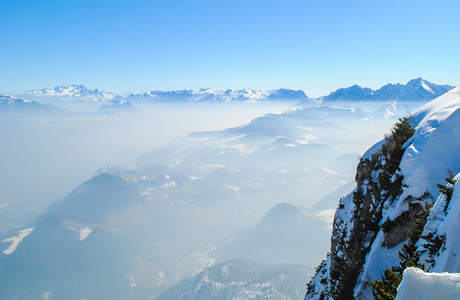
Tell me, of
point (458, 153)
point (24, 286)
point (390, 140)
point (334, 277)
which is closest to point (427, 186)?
point (458, 153)

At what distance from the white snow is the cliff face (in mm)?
4364

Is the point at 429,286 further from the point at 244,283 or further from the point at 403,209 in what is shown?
the point at 244,283

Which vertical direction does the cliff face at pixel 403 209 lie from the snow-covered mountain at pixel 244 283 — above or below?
above

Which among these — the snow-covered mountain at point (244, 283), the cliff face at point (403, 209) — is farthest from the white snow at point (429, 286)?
the snow-covered mountain at point (244, 283)

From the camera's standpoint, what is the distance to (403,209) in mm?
15852

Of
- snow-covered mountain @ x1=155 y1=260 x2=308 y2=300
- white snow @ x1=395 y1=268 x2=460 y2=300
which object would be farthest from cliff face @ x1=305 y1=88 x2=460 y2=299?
snow-covered mountain @ x1=155 y1=260 x2=308 y2=300

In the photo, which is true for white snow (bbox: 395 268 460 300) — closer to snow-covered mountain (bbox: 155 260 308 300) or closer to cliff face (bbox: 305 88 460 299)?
cliff face (bbox: 305 88 460 299)

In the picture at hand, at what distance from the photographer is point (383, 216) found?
18.4 m

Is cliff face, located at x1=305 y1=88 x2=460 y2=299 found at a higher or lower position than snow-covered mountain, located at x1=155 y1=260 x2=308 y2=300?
higher

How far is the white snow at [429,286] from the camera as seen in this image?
237 inches

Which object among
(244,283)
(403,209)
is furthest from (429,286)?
(244,283)

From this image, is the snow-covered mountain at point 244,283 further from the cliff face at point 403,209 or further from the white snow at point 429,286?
the white snow at point 429,286

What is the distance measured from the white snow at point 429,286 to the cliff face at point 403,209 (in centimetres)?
436

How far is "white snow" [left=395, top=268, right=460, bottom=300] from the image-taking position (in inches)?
237
